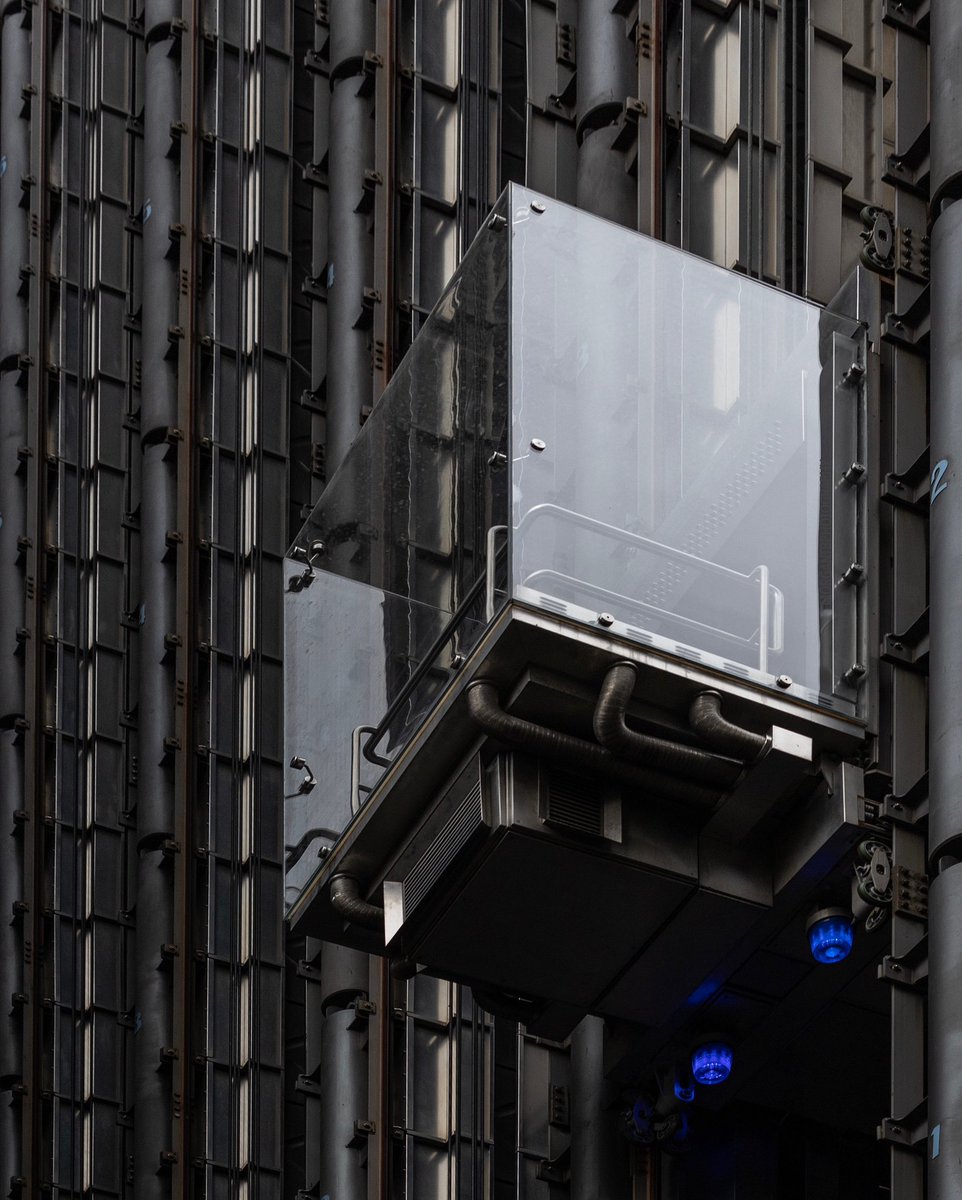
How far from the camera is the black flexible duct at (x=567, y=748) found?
22766 mm

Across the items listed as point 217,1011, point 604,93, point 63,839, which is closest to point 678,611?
point 604,93

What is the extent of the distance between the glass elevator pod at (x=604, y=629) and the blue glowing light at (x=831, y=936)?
1.06 feet

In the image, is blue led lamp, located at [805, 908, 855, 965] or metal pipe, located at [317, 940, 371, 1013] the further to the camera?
metal pipe, located at [317, 940, 371, 1013]

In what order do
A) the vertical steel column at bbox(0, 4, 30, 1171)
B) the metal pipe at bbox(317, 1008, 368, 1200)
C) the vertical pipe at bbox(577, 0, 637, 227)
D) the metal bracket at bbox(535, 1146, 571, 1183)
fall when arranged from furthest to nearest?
the vertical steel column at bbox(0, 4, 30, 1171), the metal pipe at bbox(317, 1008, 368, 1200), the vertical pipe at bbox(577, 0, 637, 227), the metal bracket at bbox(535, 1146, 571, 1183)

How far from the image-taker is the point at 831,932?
23688mm

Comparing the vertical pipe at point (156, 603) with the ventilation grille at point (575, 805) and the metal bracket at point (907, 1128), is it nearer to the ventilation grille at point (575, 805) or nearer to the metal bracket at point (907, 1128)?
the ventilation grille at point (575, 805)

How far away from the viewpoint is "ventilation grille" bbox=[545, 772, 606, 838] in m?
23.3

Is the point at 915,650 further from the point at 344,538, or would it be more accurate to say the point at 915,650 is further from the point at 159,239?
the point at 159,239

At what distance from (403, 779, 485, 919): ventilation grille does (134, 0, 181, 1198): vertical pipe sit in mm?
24594

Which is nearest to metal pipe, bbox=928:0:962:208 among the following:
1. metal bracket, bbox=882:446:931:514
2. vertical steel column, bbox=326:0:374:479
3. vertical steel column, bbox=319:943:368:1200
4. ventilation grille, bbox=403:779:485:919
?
metal bracket, bbox=882:446:931:514

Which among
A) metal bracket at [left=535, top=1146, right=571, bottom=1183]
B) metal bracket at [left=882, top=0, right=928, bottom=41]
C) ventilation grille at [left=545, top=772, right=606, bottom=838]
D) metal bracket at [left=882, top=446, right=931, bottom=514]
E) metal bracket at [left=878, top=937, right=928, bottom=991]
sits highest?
metal bracket at [left=882, top=0, right=928, bottom=41]

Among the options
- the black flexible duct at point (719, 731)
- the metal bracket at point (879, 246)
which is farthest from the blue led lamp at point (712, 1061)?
the metal bracket at point (879, 246)

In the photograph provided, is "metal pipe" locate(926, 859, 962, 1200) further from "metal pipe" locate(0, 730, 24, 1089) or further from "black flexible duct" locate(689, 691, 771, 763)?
"metal pipe" locate(0, 730, 24, 1089)

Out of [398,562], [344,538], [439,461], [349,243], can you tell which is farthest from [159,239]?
[439,461]
